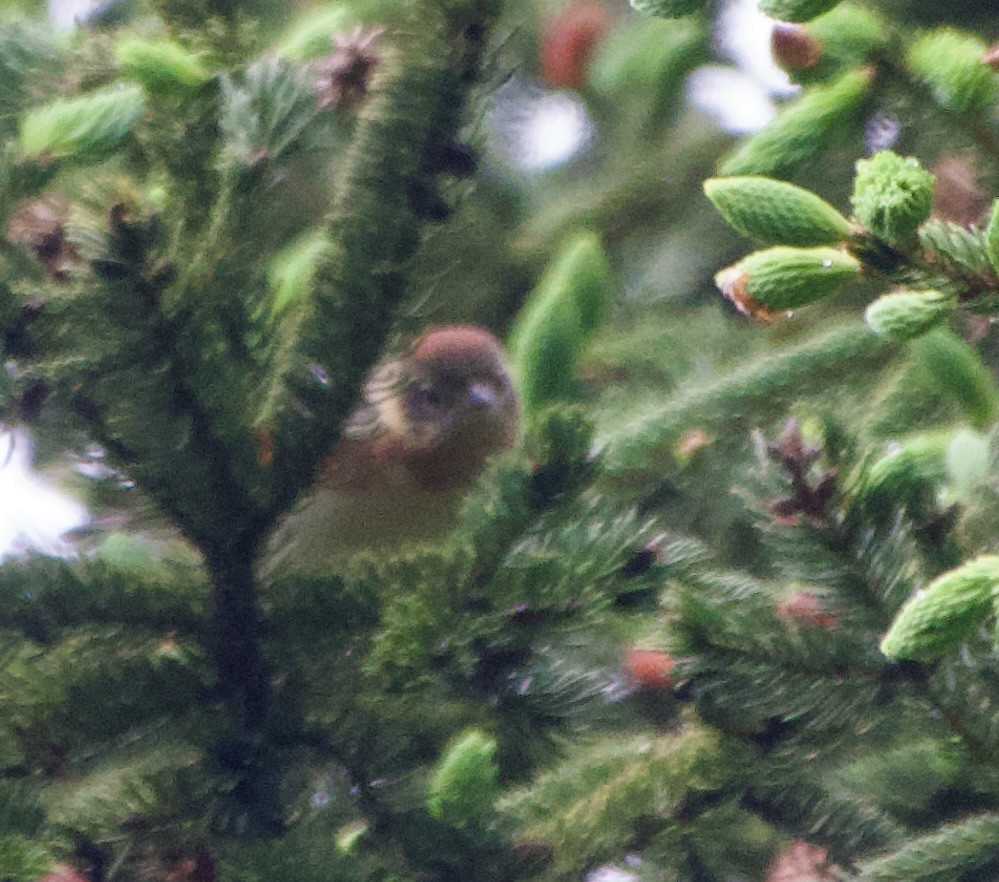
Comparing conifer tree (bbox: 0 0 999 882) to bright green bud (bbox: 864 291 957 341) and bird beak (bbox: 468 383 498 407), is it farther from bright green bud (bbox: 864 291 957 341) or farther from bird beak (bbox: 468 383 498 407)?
bird beak (bbox: 468 383 498 407)

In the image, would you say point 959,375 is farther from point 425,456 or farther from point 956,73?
point 425,456

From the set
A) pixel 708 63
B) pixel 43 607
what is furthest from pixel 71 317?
pixel 708 63

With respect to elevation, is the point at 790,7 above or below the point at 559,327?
above

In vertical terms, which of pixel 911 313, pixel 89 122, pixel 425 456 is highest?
pixel 89 122

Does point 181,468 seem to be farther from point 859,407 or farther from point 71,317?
point 859,407

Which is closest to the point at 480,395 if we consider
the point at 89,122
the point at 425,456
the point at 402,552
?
the point at 425,456

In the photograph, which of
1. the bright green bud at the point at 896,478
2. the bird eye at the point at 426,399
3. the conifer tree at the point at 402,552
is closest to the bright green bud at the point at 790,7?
the conifer tree at the point at 402,552
